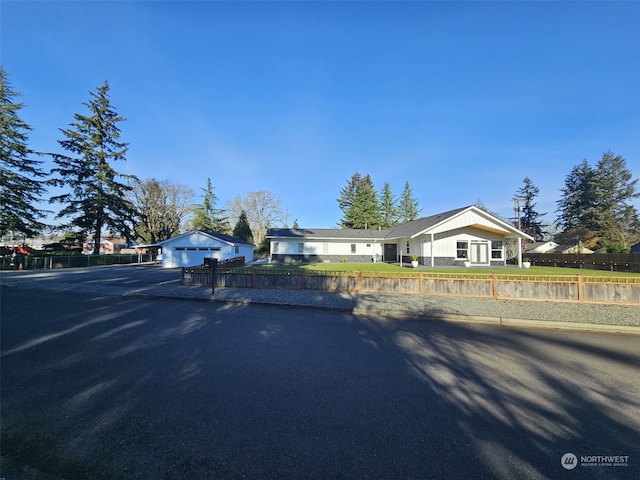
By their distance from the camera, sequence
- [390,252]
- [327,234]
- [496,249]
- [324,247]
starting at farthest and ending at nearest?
1. [390,252]
2. [327,234]
3. [324,247]
4. [496,249]

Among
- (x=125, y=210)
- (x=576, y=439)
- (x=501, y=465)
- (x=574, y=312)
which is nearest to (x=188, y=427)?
(x=501, y=465)

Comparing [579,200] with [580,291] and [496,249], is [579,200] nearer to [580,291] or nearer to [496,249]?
[496,249]

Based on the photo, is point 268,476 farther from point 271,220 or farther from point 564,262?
point 271,220

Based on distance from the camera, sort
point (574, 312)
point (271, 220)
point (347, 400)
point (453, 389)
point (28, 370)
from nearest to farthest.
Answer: point (347, 400), point (453, 389), point (28, 370), point (574, 312), point (271, 220)

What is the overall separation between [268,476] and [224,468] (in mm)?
386

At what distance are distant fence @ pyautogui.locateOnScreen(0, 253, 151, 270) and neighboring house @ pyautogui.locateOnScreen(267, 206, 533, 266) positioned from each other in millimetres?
18673

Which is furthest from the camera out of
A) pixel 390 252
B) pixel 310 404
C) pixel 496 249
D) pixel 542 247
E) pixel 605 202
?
pixel 542 247

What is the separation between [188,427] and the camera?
2.85 meters

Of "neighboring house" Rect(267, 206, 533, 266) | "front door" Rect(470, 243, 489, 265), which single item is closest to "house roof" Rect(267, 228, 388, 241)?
"neighboring house" Rect(267, 206, 533, 266)

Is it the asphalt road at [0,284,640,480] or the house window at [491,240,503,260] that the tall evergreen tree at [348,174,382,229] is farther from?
the asphalt road at [0,284,640,480]

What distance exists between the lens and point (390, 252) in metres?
33.0

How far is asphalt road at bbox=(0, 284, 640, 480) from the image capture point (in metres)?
2.39

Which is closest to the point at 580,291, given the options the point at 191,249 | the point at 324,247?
the point at 324,247

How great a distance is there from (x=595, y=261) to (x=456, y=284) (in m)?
24.9
